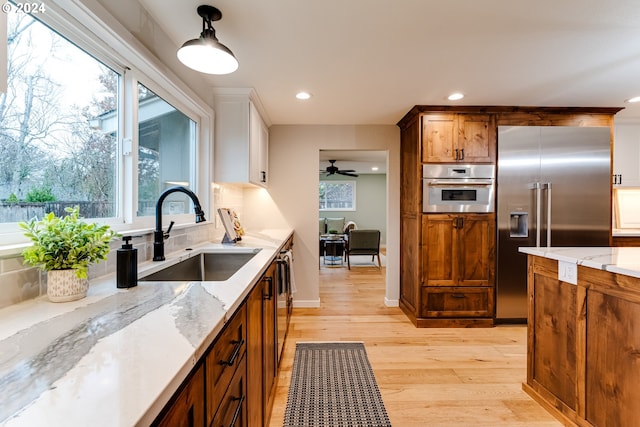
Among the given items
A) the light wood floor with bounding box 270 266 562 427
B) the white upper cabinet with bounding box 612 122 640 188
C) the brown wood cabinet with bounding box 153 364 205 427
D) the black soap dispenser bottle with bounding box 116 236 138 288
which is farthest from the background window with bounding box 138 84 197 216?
the white upper cabinet with bounding box 612 122 640 188

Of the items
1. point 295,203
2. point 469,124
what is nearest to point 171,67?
point 295,203

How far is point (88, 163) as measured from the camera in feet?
4.33

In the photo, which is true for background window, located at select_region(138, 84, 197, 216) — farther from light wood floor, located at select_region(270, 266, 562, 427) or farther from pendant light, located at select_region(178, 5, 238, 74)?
light wood floor, located at select_region(270, 266, 562, 427)

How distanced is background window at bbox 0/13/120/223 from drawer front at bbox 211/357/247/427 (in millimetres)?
910

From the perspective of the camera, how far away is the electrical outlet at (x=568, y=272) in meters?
1.56

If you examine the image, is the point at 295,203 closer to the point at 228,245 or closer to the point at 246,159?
the point at 246,159

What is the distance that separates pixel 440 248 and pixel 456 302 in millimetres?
578

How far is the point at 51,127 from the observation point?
1115 millimetres

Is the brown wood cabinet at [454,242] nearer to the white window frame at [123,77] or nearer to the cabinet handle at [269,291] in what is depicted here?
the cabinet handle at [269,291]

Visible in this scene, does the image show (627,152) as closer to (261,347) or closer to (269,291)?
(269,291)

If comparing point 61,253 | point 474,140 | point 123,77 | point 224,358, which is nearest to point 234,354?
point 224,358

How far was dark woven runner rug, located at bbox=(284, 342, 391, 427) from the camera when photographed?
169cm

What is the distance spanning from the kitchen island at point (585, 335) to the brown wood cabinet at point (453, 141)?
54.3 inches

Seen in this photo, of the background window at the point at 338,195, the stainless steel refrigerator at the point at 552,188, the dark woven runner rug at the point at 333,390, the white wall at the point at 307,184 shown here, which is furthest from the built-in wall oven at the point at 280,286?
the background window at the point at 338,195
